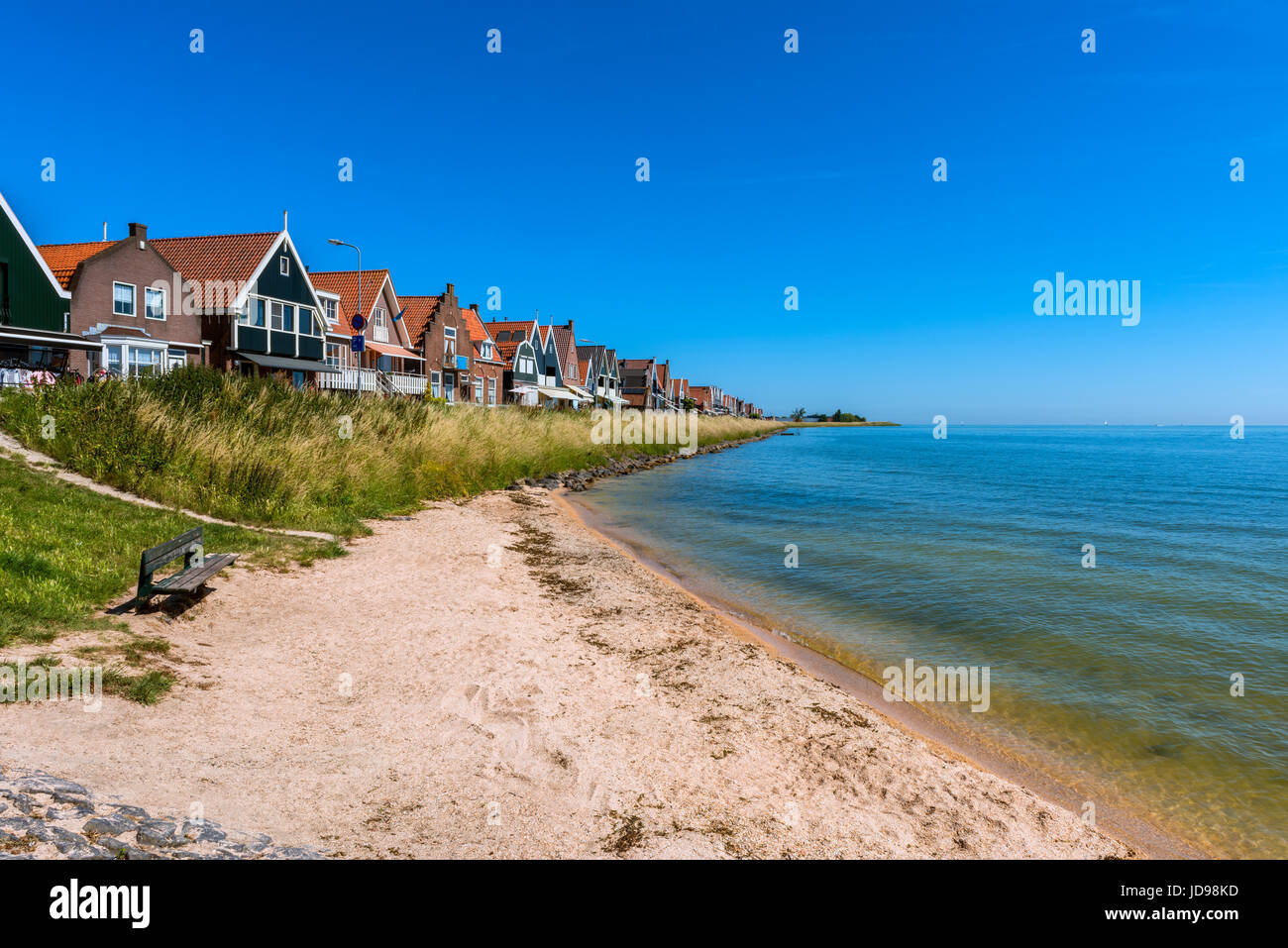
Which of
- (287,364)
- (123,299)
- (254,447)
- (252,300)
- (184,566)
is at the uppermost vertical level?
(252,300)

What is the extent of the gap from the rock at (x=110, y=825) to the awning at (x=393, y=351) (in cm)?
4654

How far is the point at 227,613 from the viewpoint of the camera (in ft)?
27.4

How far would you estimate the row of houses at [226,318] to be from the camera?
27766 mm

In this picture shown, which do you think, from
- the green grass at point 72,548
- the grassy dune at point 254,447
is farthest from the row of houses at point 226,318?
the green grass at point 72,548

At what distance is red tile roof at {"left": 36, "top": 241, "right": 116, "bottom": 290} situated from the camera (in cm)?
2994

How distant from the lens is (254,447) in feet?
47.8

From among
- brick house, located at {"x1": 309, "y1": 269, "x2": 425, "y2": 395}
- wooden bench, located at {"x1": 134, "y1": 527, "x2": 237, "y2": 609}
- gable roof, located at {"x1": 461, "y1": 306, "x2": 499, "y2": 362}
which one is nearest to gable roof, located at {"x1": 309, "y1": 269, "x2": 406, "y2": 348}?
brick house, located at {"x1": 309, "y1": 269, "x2": 425, "y2": 395}

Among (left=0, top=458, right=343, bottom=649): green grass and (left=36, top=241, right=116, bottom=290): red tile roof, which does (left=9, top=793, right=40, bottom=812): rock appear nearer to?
(left=0, top=458, right=343, bottom=649): green grass

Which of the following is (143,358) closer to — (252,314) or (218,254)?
(252,314)

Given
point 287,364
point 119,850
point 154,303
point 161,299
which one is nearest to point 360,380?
point 287,364

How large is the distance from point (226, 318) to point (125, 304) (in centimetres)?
463

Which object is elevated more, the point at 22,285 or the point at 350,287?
the point at 350,287
